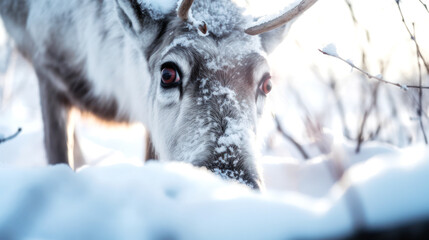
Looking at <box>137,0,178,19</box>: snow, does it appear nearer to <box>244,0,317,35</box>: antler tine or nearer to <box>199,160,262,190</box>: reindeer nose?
<box>244,0,317,35</box>: antler tine

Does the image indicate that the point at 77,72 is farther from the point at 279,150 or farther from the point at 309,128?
the point at 279,150

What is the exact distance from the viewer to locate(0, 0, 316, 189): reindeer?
2188mm

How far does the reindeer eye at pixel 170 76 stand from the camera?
2562 millimetres

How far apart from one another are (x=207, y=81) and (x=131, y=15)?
1.03 m

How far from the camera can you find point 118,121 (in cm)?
404

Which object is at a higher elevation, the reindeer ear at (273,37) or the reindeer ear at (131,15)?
the reindeer ear at (131,15)

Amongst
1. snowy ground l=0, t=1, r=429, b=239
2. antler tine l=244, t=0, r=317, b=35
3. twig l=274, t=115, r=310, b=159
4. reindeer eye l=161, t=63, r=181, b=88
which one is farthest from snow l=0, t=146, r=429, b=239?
twig l=274, t=115, r=310, b=159

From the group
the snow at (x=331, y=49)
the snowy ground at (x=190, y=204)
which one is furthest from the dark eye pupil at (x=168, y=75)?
the snowy ground at (x=190, y=204)

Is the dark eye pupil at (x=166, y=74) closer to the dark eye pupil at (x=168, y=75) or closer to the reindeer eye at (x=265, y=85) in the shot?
the dark eye pupil at (x=168, y=75)

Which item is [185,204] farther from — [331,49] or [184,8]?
[184,8]

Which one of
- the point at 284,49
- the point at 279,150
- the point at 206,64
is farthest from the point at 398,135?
the point at 206,64

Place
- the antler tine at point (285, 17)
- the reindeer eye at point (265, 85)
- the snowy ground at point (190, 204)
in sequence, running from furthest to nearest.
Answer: the reindeer eye at point (265, 85) < the antler tine at point (285, 17) < the snowy ground at point (190, 204)

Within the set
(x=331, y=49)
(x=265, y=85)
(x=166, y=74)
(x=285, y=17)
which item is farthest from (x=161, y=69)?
(x=331, y=49)

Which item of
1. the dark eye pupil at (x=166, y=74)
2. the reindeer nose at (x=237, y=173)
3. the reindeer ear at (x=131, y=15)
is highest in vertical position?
the reindeer ear at (x=131, y=15)
